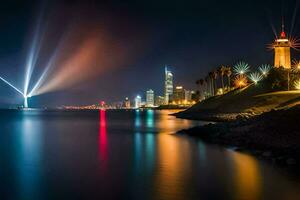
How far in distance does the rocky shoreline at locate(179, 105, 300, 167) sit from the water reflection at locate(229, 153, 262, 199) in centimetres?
126

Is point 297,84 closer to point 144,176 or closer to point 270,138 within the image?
point 270,138

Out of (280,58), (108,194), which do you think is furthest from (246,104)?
(108,194)

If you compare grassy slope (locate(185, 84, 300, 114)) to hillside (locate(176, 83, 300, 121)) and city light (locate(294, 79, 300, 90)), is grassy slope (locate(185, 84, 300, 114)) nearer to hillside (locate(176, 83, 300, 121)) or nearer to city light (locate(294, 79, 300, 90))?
hillside (locate(176, 83, 300, 121))

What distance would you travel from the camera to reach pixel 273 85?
98.1 m

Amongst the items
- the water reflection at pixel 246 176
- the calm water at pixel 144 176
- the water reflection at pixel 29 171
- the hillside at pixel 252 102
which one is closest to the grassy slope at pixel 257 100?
the hillside at pixel 252 102

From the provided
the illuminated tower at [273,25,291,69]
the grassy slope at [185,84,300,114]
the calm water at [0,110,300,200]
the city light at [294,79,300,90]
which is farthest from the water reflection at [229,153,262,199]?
the illuminated tower at [273,25,291,69]


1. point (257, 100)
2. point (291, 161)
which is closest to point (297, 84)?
point (257, 100)

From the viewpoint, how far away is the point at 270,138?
102ft

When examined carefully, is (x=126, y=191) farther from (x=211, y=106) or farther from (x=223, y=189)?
(x=211, y=106)

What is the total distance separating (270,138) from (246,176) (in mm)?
9673

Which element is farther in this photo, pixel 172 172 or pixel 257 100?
pixel 257 100

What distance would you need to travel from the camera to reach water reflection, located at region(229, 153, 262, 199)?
725 inches

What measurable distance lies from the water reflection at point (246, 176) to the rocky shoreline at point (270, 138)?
1262 millimetres

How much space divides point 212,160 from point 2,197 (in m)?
14.9
